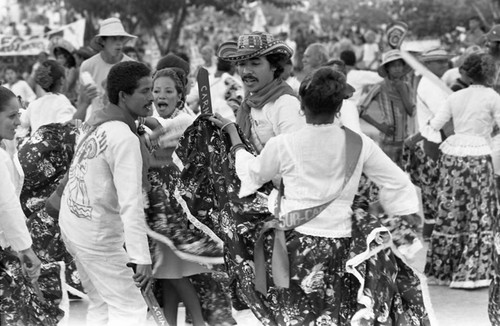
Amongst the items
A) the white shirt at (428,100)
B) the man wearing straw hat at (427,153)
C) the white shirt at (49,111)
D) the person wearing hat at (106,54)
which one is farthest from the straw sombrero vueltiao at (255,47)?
the person wearing hat at (106,54)

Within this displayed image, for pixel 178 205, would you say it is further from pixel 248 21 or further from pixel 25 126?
pixel 248 21

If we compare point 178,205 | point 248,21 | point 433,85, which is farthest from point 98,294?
point 248,21

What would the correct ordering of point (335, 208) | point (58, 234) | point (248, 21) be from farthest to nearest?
point (248, 21)
point (58, 234)
point (335, 208)

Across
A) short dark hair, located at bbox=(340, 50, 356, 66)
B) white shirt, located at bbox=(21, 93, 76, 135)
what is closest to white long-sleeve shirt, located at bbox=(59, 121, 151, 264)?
white shirt, located at bbox=(21, 93, 76, 135)

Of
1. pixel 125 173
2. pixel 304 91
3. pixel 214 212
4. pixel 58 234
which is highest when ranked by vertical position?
pixel 304 91

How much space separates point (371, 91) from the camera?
10.2m

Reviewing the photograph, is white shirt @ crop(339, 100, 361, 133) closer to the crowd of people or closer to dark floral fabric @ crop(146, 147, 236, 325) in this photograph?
the crowd of people

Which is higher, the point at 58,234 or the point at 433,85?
the point at 433,85

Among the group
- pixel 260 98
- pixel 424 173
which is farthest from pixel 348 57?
pixel 260 98

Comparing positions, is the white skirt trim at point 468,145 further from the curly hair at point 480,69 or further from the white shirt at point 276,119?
the white shirt at point 276,119

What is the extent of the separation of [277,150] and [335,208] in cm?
40

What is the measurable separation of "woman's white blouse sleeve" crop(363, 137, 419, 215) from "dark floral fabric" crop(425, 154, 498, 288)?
3390 mm

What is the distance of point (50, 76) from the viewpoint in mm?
8078

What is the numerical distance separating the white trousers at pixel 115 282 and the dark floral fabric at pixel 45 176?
209 cm
